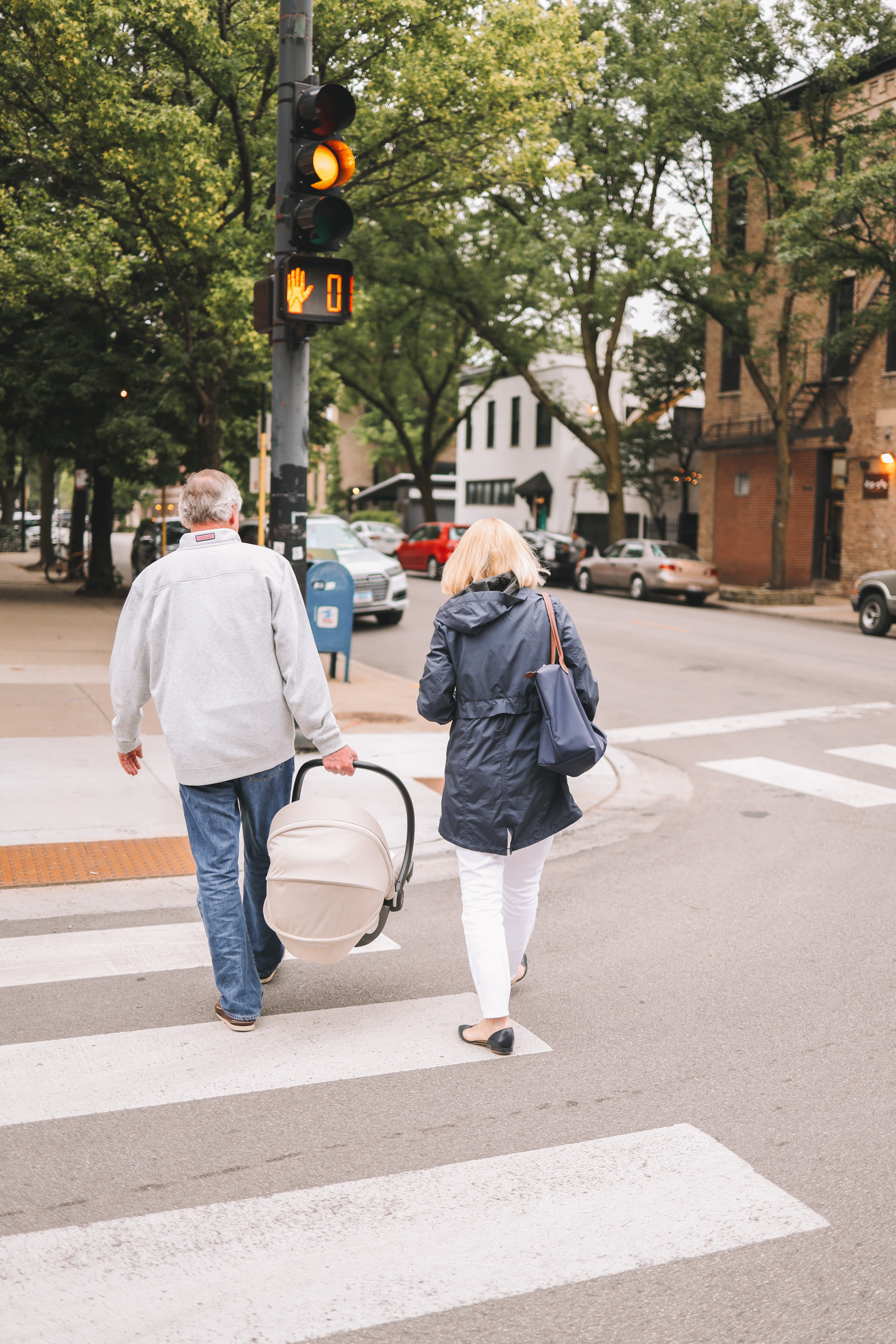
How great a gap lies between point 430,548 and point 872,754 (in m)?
23.1

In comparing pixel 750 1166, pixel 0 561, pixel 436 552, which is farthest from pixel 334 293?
pixel 0 561

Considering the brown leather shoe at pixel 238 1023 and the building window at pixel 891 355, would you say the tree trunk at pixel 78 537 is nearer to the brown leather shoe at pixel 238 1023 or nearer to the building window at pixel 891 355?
the building window at pixel 891 355

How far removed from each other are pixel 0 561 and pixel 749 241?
77.3ft

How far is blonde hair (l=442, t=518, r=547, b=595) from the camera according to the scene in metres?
4.11

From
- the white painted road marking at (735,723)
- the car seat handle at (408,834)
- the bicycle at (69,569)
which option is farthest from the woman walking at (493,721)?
the bicycle at (69,569)

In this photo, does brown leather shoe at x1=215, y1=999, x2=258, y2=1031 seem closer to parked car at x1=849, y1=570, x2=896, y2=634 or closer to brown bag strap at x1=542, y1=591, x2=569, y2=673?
brown bag strap at x1=542, y1=591, x2=569, y2=673

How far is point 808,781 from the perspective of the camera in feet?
29.4

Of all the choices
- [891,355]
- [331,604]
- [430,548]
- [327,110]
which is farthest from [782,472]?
[327,110]

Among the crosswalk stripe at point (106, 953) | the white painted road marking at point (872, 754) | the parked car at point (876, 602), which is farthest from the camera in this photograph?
the parked car at point (876, 602)

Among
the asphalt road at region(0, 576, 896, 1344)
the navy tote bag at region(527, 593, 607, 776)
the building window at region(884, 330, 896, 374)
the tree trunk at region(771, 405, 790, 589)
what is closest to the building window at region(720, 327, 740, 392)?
the building window at region(884, 330, 896, 374)

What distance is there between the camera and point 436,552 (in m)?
32.0

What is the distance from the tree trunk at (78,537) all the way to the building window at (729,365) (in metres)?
17.1

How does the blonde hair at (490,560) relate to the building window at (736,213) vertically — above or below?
below

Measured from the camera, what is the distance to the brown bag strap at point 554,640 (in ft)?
13.2
